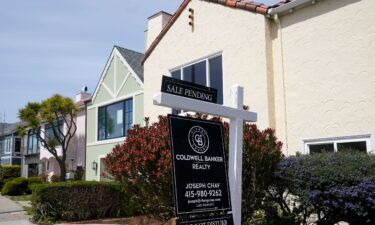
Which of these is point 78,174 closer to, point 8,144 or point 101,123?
point 101,123

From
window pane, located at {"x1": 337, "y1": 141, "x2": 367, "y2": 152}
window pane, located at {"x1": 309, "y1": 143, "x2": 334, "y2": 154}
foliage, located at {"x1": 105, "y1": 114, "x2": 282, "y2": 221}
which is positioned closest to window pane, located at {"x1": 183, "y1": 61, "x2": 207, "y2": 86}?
window pane, located at {"x1": 309, "y1": 143, "x2": 334, "y2": 154}

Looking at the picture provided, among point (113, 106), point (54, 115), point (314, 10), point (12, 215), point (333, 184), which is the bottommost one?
point (12, 215)

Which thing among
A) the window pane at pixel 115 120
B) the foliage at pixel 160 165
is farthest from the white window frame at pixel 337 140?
the window pane at pixel 115 120

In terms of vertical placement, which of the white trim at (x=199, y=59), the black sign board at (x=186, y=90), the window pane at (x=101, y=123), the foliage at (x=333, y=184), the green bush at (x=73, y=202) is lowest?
the green bush at (x=73, y=202)

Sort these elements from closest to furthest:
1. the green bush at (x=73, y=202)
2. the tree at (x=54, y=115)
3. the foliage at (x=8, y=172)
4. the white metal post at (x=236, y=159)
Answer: the white metal post at (x=236, y=159)
the green bush at (x=73, y=202)
the tree at (x=54, y=115)
the foliage at (x=8, y=172)

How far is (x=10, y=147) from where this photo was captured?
4781 cm

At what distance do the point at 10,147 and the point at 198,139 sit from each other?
47.4 metres

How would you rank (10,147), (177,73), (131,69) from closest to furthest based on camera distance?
(177,73), (131,69), (10,147)

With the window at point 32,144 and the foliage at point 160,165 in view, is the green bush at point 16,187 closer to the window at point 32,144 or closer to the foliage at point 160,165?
the window at point 32,144

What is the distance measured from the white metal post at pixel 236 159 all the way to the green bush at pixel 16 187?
75.3 ft

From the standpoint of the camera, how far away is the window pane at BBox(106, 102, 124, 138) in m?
20.7

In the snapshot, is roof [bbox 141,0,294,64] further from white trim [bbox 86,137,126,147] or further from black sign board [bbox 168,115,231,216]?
white trim [bbox 86,137,126,147]

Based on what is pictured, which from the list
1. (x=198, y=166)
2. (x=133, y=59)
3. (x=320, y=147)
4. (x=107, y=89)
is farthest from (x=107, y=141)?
(x=198, y=166)

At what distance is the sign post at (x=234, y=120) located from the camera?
536 centimetres
